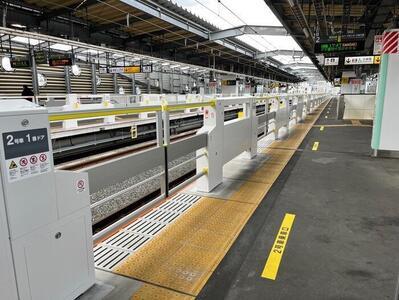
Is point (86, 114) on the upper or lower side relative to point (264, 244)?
upper

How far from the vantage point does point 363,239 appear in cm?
320

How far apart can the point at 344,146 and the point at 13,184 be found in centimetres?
857

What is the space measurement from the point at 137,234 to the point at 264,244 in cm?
138

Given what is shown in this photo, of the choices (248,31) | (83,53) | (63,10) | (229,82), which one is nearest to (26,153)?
(63,10)

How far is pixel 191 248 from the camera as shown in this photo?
3041mm

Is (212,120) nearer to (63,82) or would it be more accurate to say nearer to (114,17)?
(114,17)

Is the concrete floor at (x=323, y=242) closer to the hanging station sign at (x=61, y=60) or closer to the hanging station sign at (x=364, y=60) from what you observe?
the hanging station sign at (x=364, y=60)

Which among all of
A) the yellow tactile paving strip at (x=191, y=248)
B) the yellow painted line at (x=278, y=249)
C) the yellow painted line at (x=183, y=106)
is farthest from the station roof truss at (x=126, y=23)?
the yellow painted line at (x=278, y=249)

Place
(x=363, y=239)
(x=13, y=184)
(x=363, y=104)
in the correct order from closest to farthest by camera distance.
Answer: (x=13, y=184), (x=363, y=239), (x=363, y=104)

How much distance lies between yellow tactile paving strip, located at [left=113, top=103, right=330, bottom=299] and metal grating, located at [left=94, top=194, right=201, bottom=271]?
0.28ft

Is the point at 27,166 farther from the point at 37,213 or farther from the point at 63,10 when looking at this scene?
the point at 63,10

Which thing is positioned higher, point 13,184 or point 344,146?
point 13,184

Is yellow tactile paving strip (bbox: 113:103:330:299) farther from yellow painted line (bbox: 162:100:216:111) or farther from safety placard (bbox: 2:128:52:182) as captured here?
yellow painted line (bbox: 162:100:216:111)

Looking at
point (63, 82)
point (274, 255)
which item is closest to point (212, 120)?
point (274, 255)
